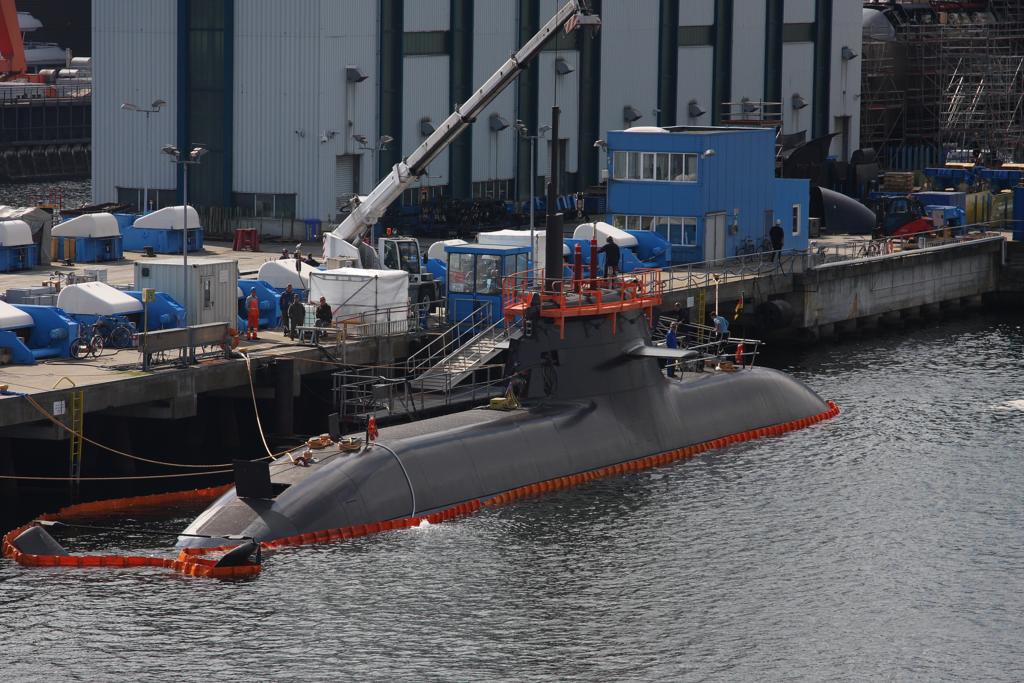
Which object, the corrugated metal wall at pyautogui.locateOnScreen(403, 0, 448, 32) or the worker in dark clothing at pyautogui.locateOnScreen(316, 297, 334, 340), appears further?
the corrugated metal wall at pyautogui.locateOnScreen(403, 0, 448, 32)

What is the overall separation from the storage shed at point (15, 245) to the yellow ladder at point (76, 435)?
→ 22.6m

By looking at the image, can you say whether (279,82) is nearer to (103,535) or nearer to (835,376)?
(835,376)

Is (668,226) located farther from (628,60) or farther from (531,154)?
(628,60)

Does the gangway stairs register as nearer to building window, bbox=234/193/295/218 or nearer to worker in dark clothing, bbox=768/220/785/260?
worker in dark clothing, bbox=768/220/785/260

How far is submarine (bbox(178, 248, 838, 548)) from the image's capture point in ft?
146

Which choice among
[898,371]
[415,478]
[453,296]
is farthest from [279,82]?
[415,478]

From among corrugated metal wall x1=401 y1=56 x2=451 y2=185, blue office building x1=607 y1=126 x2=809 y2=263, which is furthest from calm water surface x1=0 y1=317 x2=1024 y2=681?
corrugated metal wall x1=401 y1=56 x2=451 y2=185

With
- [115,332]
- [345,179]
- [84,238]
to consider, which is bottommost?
[115,332]

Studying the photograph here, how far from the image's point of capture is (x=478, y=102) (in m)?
68.7

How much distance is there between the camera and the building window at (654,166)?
3103 inches

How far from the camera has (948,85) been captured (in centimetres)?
12194

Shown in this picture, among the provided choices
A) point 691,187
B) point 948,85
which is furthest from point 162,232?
point 948,85

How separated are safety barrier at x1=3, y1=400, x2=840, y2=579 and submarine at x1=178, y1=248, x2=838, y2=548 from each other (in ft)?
0.44

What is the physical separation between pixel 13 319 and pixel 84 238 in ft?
66.5
